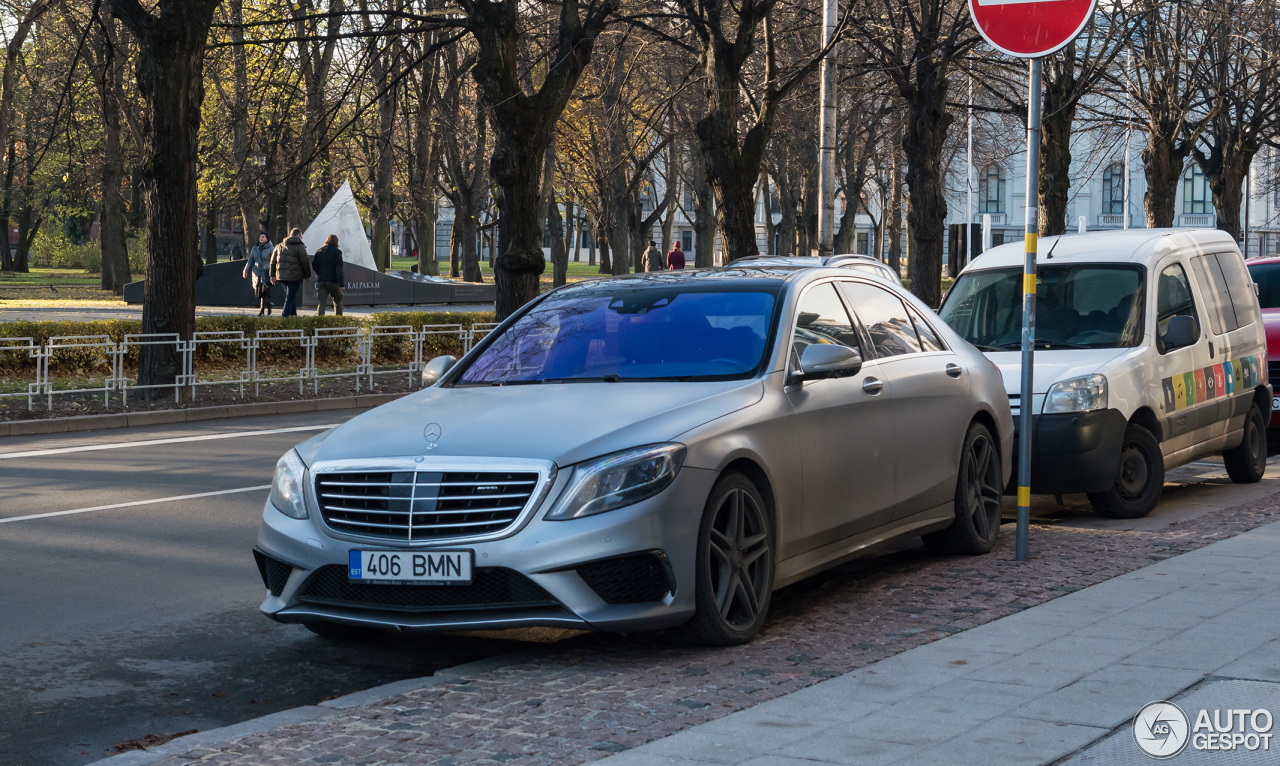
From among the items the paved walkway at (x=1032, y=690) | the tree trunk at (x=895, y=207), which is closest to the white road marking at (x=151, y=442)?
the paved walkway at (x=1032, y=690)

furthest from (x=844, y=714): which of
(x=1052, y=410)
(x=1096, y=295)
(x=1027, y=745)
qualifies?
(x=1096, y=295)

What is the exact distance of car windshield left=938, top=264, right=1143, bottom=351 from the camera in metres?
10.5

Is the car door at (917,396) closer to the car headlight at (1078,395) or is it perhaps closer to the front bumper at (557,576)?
the car headlight at (1078,395)

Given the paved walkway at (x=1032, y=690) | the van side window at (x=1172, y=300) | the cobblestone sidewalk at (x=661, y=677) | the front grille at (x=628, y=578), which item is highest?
the van side window at (x=1172, y=300)

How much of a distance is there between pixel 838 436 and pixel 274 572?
2598 mm

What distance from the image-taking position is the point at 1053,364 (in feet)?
32.4

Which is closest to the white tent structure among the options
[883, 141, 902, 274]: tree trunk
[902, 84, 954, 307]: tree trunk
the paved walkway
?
[883, 141, 902, 274]: tree trunk

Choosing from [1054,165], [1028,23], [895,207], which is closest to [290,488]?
[1028,23]

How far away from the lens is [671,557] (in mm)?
5723

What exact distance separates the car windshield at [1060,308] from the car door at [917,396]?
2477 millimetres

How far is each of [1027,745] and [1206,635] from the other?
1847 mm

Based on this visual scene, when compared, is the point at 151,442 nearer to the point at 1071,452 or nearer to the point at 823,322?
the point at 1071,452

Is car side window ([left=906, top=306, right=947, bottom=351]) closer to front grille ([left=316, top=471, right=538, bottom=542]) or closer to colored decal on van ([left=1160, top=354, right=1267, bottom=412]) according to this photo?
colored decal on van ([left=1160, top=354, right=1267, bottom=412])

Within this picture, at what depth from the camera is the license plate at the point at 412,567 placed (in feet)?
18.6
